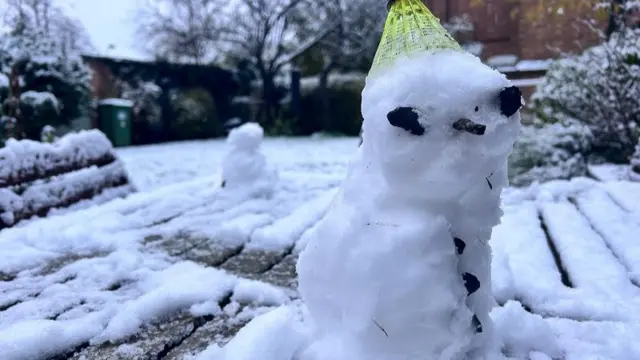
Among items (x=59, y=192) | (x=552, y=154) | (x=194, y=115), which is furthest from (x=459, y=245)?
(x=194, y=115)

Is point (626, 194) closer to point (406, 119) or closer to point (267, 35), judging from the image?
point (406, 119)

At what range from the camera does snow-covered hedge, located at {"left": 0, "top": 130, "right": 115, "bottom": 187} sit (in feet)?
8.11

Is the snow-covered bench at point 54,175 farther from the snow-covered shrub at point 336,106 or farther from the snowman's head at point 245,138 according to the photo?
the snow-covered shrub at point 336,106

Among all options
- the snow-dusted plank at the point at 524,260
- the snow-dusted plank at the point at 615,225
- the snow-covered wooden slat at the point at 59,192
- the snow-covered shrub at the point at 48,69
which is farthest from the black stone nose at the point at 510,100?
the snow-covered shrub at the point at 48,69

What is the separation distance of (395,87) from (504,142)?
22 centimetres

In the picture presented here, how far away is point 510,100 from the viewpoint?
0.89 meters

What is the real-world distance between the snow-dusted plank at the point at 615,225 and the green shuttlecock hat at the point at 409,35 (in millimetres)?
1070

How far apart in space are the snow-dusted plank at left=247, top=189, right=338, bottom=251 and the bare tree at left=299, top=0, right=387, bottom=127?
32.1 feet

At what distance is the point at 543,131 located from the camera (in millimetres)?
4602

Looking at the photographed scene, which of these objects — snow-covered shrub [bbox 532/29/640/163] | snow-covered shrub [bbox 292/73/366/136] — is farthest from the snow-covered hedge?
snow-covered shrub [bbox 292/73/366/136]

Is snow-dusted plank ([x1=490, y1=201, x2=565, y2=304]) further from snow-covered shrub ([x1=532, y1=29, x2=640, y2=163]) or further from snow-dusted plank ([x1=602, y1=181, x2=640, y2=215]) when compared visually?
snow-covered shrub ([x1=532, y1=29, x2=640, y2=163])

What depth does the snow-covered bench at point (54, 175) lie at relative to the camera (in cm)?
244

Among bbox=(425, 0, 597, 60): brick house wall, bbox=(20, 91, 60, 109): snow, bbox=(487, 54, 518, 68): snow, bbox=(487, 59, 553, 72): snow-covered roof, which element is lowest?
bbox=(20, 91, 60, 109): snow

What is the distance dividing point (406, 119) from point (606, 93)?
4031 mm
